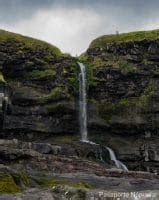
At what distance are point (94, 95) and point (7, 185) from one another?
60.6 metres

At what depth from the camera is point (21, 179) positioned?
135 ft

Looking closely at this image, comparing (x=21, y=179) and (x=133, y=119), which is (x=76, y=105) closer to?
(x=133, y=119)

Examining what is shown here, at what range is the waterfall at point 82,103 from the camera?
94562 millimetres

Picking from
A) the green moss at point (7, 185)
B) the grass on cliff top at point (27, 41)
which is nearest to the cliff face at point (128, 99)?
the grass on cliff top at point (27, 41)

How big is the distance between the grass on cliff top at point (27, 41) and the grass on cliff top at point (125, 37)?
7524 mm

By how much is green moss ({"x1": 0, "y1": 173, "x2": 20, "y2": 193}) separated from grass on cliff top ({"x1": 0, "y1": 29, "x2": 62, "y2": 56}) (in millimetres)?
58997

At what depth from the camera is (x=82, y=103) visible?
3762 inches

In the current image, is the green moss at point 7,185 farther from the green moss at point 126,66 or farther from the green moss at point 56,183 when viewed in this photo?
the green moss at point 126,66

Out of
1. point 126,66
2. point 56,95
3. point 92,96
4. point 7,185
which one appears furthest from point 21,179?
point 126,66

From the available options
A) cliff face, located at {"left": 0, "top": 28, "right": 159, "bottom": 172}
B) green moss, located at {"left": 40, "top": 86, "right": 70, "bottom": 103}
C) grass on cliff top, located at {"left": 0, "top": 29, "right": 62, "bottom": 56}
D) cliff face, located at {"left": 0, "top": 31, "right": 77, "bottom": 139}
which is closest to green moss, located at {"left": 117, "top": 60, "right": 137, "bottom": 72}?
cliff face, located at {"left": 0, "top": 28, "right": 159, "bottom": 172}

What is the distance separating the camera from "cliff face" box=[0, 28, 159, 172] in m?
93.5

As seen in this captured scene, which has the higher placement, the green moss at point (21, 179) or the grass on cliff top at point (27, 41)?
the grass on cliff top at point (27, 41)

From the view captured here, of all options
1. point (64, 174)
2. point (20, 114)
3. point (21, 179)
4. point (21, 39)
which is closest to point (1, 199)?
point (21, 179)

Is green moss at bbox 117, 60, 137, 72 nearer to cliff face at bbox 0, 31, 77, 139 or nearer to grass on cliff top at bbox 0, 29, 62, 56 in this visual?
cliff face at bbox 0, 31, 77, 139
